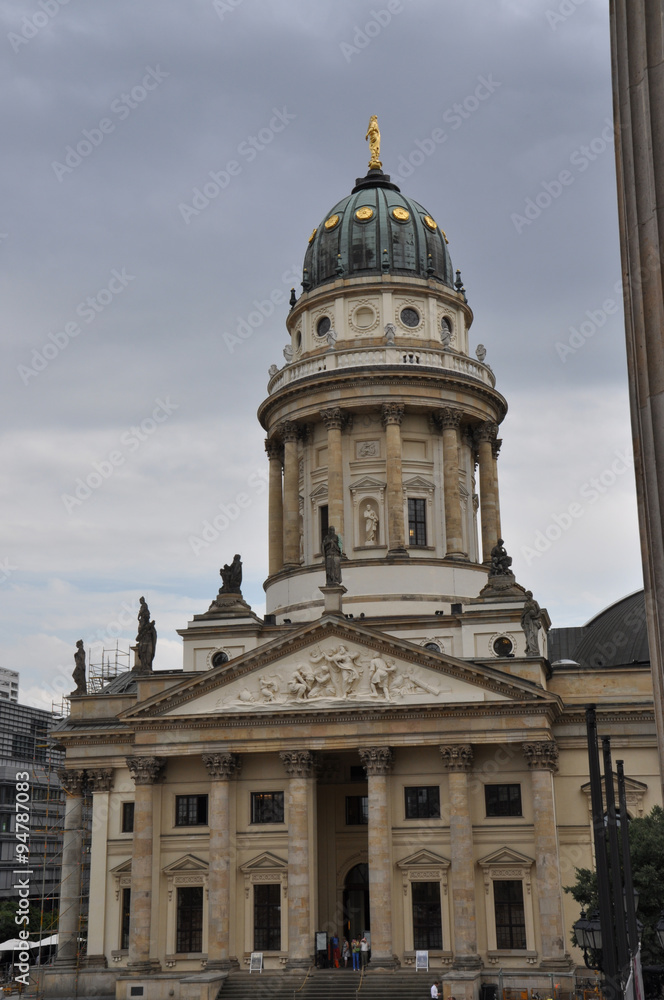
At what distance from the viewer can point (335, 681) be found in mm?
50719

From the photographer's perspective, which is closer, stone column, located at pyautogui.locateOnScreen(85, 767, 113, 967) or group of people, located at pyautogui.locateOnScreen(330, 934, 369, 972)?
group of people, located at pyautogui.locateOnScreen(330, 934, 369, 972)

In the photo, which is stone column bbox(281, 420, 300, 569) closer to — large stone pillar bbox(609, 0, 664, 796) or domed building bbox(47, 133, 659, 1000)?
domed building bbox(47, 133, 659, 1000)

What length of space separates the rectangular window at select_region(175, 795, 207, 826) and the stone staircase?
7.52 meters

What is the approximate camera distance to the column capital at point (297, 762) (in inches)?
1972

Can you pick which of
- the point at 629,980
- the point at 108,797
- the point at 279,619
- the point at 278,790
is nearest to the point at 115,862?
the point at 108,797

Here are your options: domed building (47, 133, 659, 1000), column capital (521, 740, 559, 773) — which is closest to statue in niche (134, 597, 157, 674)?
domed building (47, 133, 659, 1000)

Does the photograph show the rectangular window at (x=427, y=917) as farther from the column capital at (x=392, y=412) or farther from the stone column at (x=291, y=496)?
the column capital at (x=392, y=412)

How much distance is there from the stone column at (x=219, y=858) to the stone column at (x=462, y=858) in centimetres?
949

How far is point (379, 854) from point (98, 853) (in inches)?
594

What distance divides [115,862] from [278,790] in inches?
378

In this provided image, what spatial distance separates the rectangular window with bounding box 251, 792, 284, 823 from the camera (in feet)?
170

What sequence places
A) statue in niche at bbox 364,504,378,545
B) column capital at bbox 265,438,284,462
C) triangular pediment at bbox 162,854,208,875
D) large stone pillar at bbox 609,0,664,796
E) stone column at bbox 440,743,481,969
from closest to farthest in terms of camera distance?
large stone pillar at bbox 609,0,664,796
stone column at bbox 440,743,481,969
triangular pediment at bbox 162,854,208,875
statue in niche at bbox 364,504,378,545
column capital at bbox 265,438,284,462

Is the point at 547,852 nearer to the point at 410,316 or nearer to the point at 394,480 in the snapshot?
the point at 394,480

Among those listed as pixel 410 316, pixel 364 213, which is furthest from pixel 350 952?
pixel 364 213
